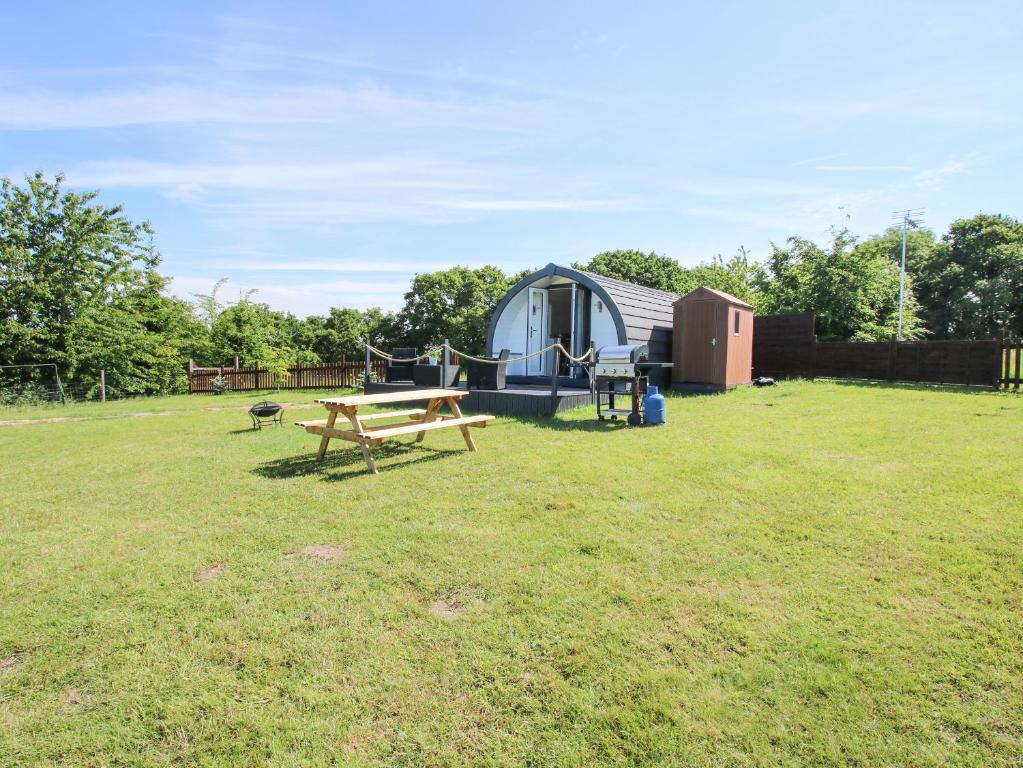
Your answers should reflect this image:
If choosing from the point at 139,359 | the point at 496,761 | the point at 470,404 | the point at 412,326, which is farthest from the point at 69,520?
the point at 412,326

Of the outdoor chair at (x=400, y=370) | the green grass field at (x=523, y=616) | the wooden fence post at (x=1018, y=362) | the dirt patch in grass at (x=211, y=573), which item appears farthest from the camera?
the outdoor chair at (x=400, y=370)

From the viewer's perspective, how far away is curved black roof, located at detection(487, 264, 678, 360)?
40.8 feet

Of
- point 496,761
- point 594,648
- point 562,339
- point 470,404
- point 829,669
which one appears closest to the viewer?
point 496,761

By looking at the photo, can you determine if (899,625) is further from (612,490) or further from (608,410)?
(608,410)

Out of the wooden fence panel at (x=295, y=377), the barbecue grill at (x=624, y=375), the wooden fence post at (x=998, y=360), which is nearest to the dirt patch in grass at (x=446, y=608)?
the barbecue grill at (x=624, y=375)

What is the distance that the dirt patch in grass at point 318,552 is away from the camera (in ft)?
12.3

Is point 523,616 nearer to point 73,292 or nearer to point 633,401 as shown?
point 633,401

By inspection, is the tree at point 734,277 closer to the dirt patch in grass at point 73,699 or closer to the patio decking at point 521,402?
the patio decking at point 521,402

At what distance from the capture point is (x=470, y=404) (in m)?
10.9

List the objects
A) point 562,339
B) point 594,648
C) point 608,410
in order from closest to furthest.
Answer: point 594,648 → point 608,410 → point 562,339

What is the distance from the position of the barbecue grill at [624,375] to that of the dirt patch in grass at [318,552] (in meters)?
5.79

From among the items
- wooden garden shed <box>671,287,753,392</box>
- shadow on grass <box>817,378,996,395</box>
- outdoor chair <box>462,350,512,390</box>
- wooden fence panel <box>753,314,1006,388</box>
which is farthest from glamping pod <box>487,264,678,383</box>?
shadow on grass <box>817,378,996,395</box>

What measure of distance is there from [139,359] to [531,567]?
2121cm

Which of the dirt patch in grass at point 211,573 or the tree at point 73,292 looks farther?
the tree at point 73,292
